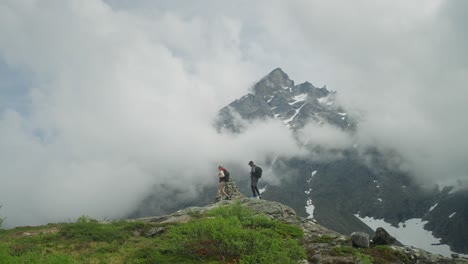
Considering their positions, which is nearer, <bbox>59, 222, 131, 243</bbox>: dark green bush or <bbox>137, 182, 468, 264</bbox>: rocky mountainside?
<bbox>137, 182, 468, 264</bbox>: rocky mountainside

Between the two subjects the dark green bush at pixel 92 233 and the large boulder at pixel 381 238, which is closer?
the large boulder at pixel 381 238

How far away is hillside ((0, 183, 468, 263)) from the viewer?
17.4 metres

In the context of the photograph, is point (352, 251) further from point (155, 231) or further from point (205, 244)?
point (155, 231)

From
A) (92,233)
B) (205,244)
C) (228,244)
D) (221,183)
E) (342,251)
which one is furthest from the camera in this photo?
(221,183)

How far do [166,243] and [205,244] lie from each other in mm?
2166

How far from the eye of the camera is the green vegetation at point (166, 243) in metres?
17.2

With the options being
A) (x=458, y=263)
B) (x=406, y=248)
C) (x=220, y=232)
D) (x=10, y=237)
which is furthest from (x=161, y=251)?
(x=458, y=263)

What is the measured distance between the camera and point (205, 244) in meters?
20.5

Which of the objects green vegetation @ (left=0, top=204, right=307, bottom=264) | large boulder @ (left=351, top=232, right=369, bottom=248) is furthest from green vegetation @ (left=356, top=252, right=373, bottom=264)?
large boulder @ (left=351, top=232, right=369, bottom=248)

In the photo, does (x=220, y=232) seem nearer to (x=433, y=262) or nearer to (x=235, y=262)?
(x=235, y=262)

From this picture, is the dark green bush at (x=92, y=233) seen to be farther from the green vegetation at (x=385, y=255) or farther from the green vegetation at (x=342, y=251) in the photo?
the green vegetation at (x=385, y=255)

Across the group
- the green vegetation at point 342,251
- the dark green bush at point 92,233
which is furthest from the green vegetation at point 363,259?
the dark green bush at point 92,233

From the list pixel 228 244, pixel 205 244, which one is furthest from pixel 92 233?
pixel 228 244

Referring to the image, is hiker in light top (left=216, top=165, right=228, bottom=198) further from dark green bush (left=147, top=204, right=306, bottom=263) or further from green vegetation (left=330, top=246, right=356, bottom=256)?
Result: green vegetation (left=330, top=246, right=356, bottom=256)
